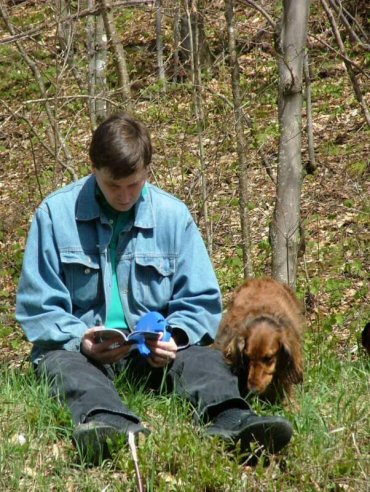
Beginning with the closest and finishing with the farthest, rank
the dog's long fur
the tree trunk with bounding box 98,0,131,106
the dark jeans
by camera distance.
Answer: the dark jeans → the dog's long fur → the tree trunk with bounding box 98,0,131,106

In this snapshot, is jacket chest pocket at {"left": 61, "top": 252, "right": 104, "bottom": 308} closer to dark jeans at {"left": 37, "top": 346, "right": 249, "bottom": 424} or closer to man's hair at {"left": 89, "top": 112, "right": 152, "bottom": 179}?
dark jeans at {"left": 37, "top": 346, "right": 249, "bottom": 424}

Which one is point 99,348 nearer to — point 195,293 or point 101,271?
point 101,271

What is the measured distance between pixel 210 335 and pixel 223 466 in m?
1.15

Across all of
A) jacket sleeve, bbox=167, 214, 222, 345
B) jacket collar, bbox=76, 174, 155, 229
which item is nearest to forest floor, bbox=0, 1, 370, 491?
jacket sleeve, bbox=167, 214, 222, 345

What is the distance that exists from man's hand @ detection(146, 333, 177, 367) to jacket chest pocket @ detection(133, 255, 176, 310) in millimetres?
343

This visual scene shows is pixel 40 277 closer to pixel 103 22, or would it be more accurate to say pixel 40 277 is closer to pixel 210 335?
pixel 210 335

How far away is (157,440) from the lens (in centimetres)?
412

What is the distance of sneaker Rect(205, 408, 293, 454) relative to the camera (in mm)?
4027

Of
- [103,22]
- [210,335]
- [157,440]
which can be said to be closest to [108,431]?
[157,440]

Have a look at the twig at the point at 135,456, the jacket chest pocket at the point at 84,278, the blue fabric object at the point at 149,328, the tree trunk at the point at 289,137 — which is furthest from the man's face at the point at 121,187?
the tree trunk at the point at 289,137

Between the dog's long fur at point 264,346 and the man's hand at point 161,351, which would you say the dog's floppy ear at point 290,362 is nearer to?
the dog's long fur at point 264,346

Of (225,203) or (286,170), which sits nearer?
(286,170)

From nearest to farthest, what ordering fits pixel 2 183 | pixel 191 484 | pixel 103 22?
pixel 191 484, pixel 103 22, pixel 2 183

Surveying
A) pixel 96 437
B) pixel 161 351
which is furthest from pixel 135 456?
pixel 161 351
